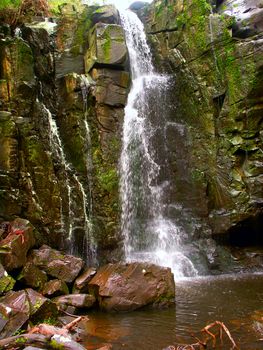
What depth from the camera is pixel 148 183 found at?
15.9 metres

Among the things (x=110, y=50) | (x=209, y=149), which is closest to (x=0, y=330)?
(x=209, y=149)

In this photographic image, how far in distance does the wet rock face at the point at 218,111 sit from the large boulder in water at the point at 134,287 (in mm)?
5793

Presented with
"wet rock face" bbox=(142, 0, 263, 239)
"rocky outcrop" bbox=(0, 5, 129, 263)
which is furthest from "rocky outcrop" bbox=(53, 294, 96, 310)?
"wet rock face" bbox=(142, 0, 263, 239)

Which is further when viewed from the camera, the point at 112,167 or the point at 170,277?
the point at 112,167

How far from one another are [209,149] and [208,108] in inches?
75.9

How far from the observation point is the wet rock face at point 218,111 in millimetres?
15133

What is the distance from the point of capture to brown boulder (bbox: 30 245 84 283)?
1046 centimetres

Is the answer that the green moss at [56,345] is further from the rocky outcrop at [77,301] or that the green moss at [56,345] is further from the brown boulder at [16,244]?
the brown boulder at [16,244]

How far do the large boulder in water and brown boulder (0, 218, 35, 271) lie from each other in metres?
2.07

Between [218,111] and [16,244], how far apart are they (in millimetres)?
10562

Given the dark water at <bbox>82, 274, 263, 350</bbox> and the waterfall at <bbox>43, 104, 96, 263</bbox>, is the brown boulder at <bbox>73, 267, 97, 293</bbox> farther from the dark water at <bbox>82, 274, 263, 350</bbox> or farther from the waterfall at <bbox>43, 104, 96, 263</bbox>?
the waterfall at <bbox>43, 104, 96, 263</bbox>

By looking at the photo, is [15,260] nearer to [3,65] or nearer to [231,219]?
[3,65]

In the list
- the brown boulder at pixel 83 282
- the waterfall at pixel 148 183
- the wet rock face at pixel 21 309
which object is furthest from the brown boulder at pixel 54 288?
the waterfall at pixel 148 183

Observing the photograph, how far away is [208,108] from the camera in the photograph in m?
16.6
